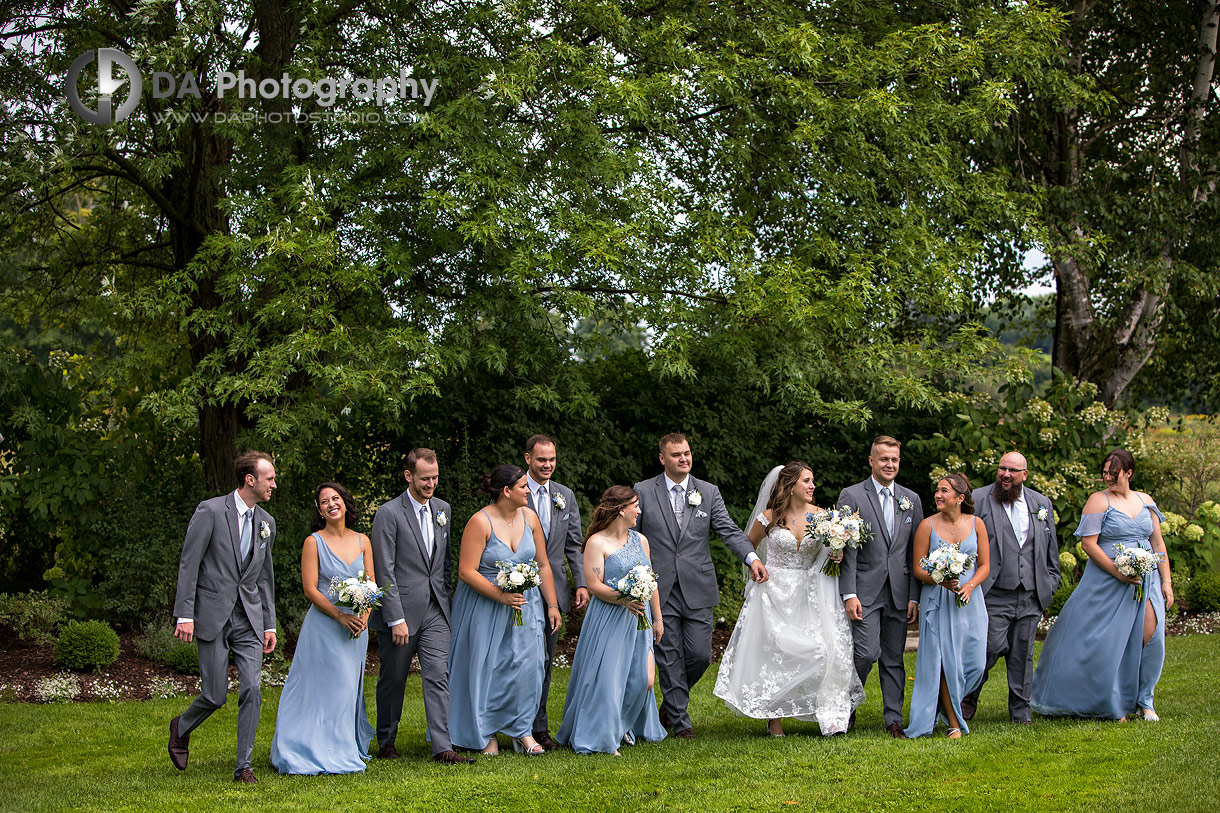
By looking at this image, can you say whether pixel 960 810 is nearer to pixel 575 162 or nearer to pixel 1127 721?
pixel 1127 721

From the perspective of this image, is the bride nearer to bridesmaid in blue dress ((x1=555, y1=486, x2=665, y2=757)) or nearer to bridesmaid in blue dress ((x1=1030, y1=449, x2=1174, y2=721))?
bridesmaid in blue dress ((x1=555, y1=486, x2=665, y2=757))

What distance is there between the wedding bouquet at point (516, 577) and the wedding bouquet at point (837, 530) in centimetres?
198

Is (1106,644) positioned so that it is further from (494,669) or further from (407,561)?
(407,561)

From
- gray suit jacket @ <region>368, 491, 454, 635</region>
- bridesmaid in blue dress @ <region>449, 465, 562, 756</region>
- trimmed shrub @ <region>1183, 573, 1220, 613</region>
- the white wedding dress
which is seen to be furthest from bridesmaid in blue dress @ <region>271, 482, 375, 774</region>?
trimmed shrub @ <region>1183, 573, 1220, 613</region>

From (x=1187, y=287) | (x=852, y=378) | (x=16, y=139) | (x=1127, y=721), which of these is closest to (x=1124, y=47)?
(x=1187, y=287)

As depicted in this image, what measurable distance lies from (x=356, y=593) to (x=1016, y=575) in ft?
15.5

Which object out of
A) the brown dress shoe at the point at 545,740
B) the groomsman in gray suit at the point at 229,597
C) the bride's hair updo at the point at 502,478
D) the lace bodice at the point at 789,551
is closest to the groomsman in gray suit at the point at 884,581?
the lace bodice at the point at 789,551

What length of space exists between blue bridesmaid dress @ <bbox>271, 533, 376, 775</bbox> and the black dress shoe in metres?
0.48

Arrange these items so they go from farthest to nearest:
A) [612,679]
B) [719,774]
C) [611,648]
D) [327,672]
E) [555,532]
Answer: [555,532] → [611,648] → [612,679] → [327,672] → [719,774]

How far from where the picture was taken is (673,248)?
12.0m

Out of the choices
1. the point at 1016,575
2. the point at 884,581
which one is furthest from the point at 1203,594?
the point at 884,581

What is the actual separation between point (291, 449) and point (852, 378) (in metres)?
5.85

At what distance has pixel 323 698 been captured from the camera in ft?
23.6

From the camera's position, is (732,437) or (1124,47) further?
(1124,47)
